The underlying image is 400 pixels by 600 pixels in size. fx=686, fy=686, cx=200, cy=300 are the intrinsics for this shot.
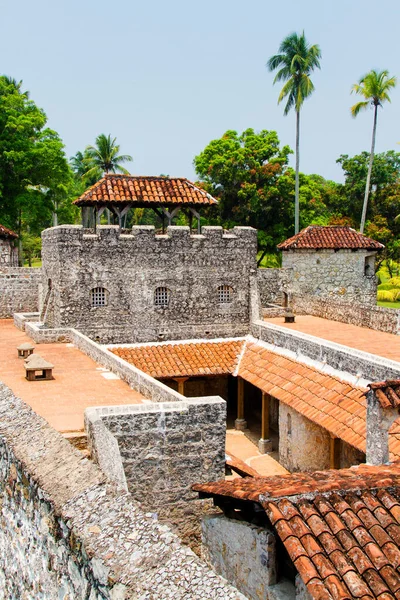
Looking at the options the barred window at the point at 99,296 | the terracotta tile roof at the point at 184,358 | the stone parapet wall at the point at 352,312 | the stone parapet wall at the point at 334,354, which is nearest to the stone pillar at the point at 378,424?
the stone parapet wall at the point at 334,354

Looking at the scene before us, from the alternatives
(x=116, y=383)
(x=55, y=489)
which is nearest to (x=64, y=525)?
(x=55, y=489)

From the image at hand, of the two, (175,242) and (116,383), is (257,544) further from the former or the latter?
(175,242)

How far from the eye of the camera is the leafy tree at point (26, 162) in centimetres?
3934

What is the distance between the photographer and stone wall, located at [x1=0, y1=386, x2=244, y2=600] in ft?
14.3

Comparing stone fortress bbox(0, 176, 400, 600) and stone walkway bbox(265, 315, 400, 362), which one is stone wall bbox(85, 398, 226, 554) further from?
stone walkway bbox(265, 315, 400, 362)

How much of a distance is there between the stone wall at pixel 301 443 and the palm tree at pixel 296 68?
24.3 metres

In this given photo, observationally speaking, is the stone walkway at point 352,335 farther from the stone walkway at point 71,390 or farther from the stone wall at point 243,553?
the stone wall at point 243,553

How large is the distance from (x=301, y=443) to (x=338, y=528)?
1111 cm

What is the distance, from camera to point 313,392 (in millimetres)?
16719

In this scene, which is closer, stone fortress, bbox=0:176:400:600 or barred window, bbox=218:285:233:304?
stone fortress, bbox=0:176:400:600

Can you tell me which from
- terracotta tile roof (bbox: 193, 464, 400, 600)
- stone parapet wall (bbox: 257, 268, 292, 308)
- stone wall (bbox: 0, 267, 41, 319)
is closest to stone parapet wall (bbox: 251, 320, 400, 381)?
stone parapet wall (bbox: 257, 268, 292, 308)

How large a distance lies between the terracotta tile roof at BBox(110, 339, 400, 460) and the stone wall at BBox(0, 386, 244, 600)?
751 cm

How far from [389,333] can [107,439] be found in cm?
1417

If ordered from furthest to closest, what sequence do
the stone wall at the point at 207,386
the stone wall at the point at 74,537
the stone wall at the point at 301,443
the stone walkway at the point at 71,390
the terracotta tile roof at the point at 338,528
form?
the stone wall at the point at 207,386, the stone wall at the point at 301,443, the stone walkway at the point at 71,390, the terracotta tile roof at the point at 338,528, the stone wall at the point at 74,537
